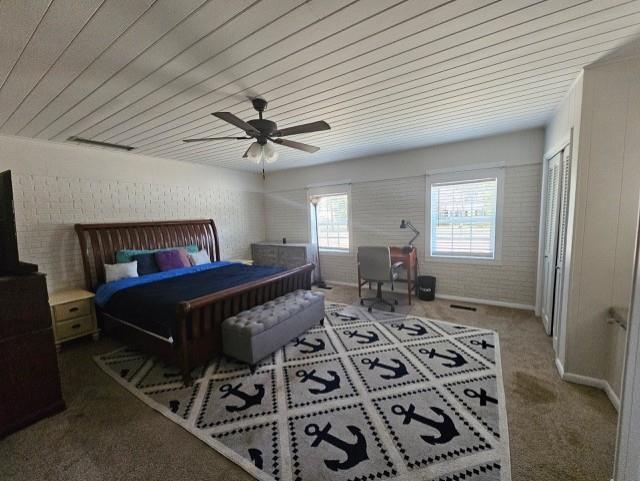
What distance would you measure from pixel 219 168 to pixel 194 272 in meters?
2.40

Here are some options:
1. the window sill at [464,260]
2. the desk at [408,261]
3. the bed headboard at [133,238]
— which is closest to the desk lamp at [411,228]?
the desk at [408,261]

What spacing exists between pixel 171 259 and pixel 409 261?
11.8 feet

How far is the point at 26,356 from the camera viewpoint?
6.13 ft

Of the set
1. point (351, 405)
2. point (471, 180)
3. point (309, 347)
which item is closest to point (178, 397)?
point (309, 347)

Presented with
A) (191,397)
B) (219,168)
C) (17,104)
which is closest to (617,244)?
(191,397)

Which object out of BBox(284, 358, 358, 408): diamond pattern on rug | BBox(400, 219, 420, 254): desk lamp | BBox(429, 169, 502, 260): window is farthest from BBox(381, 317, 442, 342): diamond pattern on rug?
BBox(429, 169, 502, 260): window

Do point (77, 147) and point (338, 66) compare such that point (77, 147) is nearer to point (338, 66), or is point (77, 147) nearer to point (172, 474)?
point (338, 66)

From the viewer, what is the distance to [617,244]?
6.51ft

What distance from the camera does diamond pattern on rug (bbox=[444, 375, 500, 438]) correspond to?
71.0 inches

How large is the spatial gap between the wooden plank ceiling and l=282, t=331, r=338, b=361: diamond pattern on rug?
2.45 meters

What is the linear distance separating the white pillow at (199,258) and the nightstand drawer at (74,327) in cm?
143

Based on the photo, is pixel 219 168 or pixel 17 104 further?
pixel 219 168

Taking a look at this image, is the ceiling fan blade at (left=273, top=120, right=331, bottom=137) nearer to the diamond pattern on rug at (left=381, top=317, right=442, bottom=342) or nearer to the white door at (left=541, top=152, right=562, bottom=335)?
the diamond pattern on rug at (left=381, top=317, right=442, bottom=342)

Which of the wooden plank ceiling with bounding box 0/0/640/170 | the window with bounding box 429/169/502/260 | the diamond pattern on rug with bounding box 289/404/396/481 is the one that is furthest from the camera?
the window with bounding box 429/169/502/260
